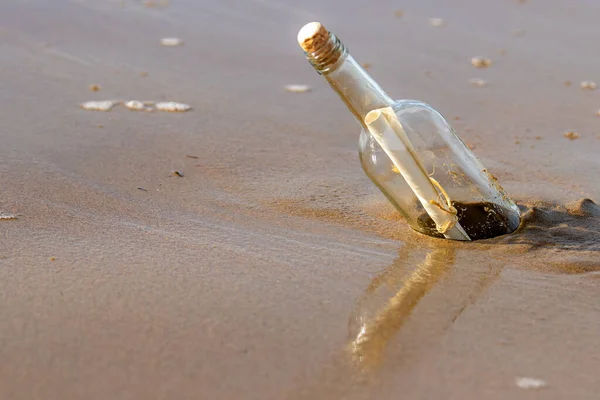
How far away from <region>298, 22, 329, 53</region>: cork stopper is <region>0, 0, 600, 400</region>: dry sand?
1.74 ft

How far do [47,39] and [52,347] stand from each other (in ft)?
9.11

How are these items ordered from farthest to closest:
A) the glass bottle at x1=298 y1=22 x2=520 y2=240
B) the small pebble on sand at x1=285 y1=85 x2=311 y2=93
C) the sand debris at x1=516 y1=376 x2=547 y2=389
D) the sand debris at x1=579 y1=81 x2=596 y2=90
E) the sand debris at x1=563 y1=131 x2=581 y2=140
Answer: the sand debris at x1=579 y1=81 x2=596 y2=90, the small pebble on sand at x1=285 y1=85 x2=311 y2=93, the sand debris at x1=563 y1=131 x2=581 y2=140, the glass bottle at x1=298 y1=22 x2=520 y2=240, the sand debris at x1=516 y1=376 x2=547 y2=389

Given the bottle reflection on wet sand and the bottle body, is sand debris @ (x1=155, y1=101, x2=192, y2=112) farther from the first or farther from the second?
the bottle reflection on wet sand

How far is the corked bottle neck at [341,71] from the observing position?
70.9 inches

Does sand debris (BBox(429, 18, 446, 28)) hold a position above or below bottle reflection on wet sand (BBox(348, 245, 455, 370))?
below

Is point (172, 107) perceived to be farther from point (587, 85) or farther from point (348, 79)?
point (587, 85)

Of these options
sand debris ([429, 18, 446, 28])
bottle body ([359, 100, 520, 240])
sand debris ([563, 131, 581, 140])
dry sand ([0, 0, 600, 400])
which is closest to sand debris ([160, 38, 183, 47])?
dry sand ([0, 0, 600, 400])

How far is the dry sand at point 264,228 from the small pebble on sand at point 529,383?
1 centimetres

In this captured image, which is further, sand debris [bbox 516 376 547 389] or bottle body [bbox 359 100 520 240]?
bottle body [bbox 359 100 520 240]

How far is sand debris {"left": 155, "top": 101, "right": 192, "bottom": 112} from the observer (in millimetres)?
3368

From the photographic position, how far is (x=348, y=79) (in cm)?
191

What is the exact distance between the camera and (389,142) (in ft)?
6.40

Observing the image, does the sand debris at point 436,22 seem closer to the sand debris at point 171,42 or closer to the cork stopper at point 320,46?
the sand debris at point 171,42

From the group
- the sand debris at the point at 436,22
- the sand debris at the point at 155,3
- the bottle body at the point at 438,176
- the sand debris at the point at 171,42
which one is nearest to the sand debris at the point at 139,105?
the sand debris at the point at 171,42
